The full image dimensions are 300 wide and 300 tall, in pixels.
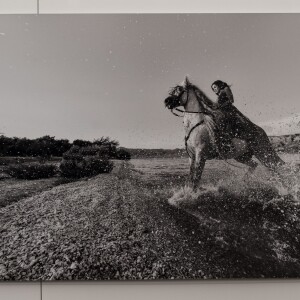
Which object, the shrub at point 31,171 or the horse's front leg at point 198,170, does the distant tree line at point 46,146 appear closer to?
the shrub at point 31,171

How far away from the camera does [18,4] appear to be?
208 centimetres

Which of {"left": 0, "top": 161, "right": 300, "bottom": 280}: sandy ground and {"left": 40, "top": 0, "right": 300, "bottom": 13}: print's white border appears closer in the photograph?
{"left": 0, "top": 161, "right": 300, "bottom": 280}: sandy ground

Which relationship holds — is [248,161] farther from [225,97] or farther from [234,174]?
[225,97]

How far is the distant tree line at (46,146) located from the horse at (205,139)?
0.40 metres

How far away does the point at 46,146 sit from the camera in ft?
6.71

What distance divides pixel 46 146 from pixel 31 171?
0.18 metres

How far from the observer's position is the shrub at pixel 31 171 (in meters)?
2.07

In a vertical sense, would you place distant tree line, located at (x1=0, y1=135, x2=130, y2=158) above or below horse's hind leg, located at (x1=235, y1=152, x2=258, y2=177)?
above

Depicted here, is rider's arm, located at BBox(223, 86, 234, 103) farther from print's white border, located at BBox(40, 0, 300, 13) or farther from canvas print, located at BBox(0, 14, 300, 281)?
print's white border, located at BBox(40, 0, 300, 13)

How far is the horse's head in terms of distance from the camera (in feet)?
6.91

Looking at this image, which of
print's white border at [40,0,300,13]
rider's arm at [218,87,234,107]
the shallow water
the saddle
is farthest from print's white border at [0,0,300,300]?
rider's arm at [218,87,234,107]

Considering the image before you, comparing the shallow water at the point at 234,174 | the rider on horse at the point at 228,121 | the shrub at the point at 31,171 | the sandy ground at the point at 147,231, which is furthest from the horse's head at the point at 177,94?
the shrub at the point at 31,171

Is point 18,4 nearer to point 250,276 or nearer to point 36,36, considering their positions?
point 36,36

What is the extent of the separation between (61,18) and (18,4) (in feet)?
0.84
